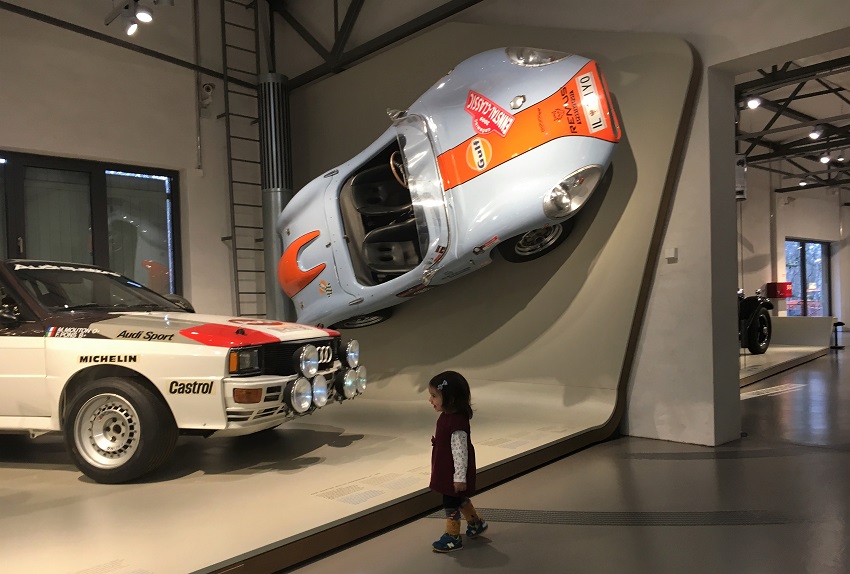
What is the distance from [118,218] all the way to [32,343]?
15.3 ft

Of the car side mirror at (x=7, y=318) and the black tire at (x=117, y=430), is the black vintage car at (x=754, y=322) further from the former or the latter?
the car side mirror at (x=7, y=318)

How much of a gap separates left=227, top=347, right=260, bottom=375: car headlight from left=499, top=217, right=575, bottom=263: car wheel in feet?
8.43

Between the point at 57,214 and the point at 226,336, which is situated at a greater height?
the point at 57,214

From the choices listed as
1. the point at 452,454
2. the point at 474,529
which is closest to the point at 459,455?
the point at 452,454

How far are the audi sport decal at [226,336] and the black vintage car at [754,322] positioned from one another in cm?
866

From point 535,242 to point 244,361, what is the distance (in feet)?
9.89

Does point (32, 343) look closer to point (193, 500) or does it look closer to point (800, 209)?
point (193, 500)

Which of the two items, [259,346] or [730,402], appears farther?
[730,402]

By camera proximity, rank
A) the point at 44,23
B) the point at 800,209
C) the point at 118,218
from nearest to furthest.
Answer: the point at 44,23
the point at 118,218
the point at 800,209

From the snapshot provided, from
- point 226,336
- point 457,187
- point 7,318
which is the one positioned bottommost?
point 226,336

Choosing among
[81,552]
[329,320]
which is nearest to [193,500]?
[81,552]

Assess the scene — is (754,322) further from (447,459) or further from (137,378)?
(137,378)

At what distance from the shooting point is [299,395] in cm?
381

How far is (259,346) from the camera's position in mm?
3781
